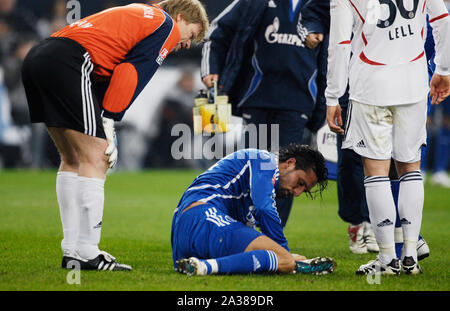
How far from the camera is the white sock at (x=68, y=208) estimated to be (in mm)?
4652

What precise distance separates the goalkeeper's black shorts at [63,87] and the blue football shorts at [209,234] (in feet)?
2.57

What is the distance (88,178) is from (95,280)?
0.69 meters

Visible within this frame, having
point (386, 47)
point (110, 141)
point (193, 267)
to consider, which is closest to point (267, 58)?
point (386, 47)

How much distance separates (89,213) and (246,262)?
103 centimetres

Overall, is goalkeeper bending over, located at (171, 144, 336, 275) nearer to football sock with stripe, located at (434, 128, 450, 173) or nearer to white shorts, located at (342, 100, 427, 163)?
white shorts, located at (342, 100, 427, 163)

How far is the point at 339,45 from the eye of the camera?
4473mm

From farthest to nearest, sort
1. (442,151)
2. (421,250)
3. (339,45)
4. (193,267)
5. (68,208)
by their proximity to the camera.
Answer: (442,151), (421,250), (68,208), (339,45), (193,267)

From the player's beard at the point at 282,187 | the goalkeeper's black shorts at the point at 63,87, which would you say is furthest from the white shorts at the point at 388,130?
the goalkeeper's black shorts at the point at 63,87

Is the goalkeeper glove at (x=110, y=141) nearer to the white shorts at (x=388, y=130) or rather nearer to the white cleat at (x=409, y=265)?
the white shorts at (x=388, y=130)

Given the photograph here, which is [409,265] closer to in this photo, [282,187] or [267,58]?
[282,187]

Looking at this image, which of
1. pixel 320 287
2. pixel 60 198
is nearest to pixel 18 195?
pixel 60 198

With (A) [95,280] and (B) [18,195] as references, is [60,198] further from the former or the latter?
(B) [18,195]

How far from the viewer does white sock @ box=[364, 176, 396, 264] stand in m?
4.38

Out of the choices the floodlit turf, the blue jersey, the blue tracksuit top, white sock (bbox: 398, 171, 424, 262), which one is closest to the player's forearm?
the blue jersey
